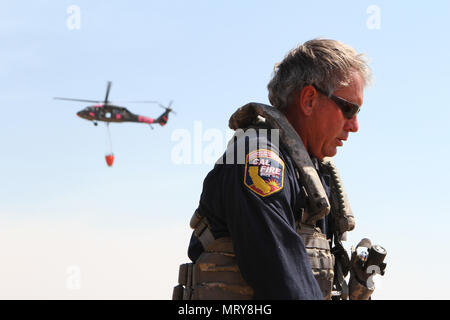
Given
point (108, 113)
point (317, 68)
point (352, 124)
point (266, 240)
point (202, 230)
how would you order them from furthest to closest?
point (108, 113), point (352, 124), point (317, 68), point (202, 230), point (266, 240)

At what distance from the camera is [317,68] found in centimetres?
443

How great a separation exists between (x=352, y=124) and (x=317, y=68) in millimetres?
507

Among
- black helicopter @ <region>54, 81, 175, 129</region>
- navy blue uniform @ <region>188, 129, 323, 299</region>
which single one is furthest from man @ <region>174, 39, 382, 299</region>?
black helicopter @ <region>54, 81, 175, 129</region>

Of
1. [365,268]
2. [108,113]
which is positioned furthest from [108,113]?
[365,268]

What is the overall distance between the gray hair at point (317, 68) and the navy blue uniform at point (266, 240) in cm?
96

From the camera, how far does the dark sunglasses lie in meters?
4.42

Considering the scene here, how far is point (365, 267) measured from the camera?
515 centimetres

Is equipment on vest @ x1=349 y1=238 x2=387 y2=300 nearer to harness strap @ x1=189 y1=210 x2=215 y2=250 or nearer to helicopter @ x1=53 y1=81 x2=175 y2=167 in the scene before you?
harness strap @ x1=189 y1=210 x2=215 y2=250

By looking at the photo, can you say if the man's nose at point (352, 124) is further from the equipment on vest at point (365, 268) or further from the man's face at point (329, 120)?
the equipment on vest at point (365, 268)

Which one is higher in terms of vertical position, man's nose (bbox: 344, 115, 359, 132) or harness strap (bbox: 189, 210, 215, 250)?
man's nose (bbox: 344, 115, 359, 132)

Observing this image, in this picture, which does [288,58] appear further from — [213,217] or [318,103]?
[213,217]

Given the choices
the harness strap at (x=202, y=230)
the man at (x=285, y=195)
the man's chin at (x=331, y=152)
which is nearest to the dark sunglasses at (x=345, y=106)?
the man at (x=285, y=195)

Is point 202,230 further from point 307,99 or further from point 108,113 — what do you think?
point 108,113

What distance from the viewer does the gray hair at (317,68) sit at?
4.41m
